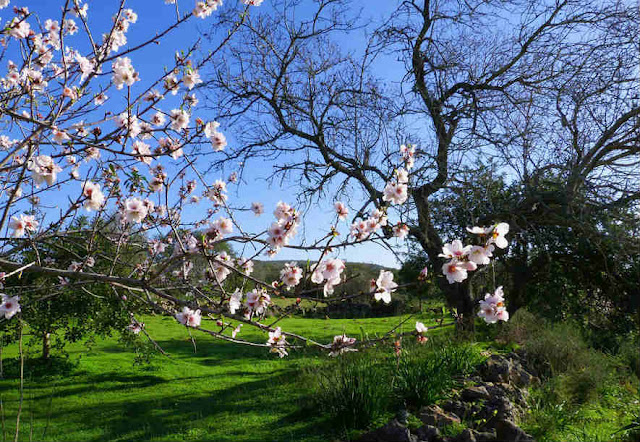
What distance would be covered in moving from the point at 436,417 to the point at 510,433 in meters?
Answer: 0.76

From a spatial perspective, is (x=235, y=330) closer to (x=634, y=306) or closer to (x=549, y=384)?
(x=549, y=384)

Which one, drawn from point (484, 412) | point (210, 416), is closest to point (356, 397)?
point (484, 412)

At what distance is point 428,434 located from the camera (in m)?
4.34

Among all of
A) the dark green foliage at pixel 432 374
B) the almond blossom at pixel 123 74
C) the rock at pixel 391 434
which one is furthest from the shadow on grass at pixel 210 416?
the almond blossom at pixel 123 74

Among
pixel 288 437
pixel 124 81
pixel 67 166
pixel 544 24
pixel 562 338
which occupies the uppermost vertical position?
pixel 544 24

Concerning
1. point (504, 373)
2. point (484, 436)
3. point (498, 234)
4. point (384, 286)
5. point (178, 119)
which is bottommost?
point (484, 436)

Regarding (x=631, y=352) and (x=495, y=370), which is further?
(x=631, y=352)

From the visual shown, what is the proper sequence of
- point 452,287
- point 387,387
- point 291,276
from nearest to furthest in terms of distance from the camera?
1. point 291,276
2. point 387,387
3. point 452,287

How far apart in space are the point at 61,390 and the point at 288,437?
4582 mm

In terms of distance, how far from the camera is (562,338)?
291 inches

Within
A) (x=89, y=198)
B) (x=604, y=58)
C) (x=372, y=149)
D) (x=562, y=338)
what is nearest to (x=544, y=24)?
(x=604, y=58)

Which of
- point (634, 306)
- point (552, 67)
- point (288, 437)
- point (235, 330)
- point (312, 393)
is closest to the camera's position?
point (235, 330)

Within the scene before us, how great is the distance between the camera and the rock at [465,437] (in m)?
4.20

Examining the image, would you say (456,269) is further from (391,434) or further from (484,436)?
(484,436)
